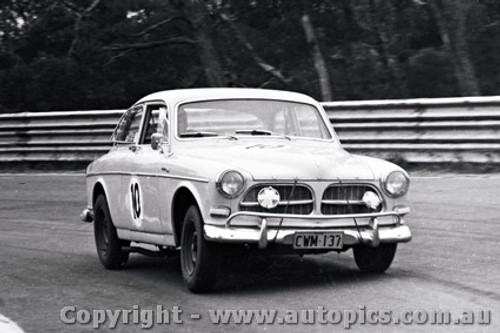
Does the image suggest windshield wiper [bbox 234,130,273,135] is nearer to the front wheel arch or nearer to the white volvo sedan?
the white volvo sedan

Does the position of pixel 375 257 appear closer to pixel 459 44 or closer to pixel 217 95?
pixel 217 95

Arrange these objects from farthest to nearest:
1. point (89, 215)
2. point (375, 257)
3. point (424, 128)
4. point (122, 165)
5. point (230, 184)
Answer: point (424, 128), point (89, 215), point (122, 165), point (375, 257), point (230, 184)

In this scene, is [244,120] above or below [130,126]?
above

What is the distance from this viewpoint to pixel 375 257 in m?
8.31

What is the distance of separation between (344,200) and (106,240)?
2.64 m

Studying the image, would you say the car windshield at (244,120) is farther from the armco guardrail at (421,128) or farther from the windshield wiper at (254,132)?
the armco guardrail at (421,128)

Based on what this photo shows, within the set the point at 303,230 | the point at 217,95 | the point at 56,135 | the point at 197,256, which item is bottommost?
the point at 56,135

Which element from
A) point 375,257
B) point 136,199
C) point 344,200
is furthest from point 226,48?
point 344,200

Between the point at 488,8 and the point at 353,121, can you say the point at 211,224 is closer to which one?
the point at 353,121

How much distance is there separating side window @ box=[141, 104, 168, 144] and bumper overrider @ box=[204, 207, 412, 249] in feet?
5.59

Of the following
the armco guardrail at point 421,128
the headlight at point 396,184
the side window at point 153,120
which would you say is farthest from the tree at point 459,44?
the headlight at point 396,184

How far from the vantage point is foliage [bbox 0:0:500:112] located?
24516 millimetres

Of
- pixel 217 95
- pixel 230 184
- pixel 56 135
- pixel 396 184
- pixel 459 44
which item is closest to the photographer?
pixel 230 184

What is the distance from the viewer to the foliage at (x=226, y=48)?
80.4 feet
